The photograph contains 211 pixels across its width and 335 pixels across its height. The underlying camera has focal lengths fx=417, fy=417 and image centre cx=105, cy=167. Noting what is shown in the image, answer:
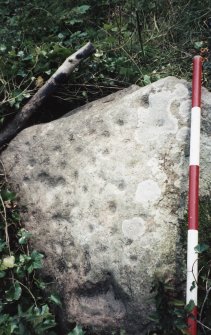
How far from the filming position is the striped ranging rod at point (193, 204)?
6.59 feet

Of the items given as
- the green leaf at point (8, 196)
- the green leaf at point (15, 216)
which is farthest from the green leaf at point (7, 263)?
the green leaf at point (8, 196)

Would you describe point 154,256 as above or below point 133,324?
above

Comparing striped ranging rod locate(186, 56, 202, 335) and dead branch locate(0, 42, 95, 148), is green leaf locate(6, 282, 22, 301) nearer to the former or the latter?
striped ranging rod locate(186, 56, 202, 335)

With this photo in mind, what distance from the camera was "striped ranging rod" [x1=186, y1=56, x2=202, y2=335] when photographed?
2.01 meters

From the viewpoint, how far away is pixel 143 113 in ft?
8.45

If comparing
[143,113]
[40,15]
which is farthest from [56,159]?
[40,15]

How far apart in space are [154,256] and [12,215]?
0.97m

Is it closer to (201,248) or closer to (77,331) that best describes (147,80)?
(201,248)

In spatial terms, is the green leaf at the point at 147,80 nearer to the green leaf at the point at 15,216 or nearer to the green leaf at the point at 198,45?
the green leaf at the point at 198,45

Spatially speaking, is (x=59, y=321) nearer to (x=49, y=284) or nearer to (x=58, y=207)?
(x=49, y=284)

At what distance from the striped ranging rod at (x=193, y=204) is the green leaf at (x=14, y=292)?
0.90 m

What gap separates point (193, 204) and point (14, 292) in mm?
1073

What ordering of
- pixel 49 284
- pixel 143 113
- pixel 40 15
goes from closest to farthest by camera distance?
1. pixel 49 284
2. pixel 143 113
3. pixel 40 15

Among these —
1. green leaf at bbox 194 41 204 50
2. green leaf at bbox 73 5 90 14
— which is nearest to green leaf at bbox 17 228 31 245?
green leaf at bbox 194 41 204 50
